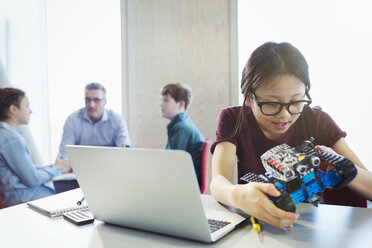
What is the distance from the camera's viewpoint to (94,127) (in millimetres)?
3354

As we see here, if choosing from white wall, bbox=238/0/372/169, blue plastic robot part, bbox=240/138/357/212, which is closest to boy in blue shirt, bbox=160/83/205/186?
white wall, bbox=238/0/372/169

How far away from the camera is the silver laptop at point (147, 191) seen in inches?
25.9

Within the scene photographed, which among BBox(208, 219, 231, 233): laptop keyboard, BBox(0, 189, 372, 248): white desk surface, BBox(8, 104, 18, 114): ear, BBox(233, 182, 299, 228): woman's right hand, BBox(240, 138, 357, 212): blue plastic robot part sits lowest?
BBox(0, 189, 372, 248): white desk surface

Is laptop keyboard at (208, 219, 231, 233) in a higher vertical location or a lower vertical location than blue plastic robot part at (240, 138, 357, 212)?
lower

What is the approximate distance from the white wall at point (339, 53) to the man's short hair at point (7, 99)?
8.84ft

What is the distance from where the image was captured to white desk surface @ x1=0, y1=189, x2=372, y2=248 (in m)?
0.72

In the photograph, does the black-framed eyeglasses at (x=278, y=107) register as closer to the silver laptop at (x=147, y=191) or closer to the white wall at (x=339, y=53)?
the silver laptop at (x=147, y=191)

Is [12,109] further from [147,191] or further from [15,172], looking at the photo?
[147,191]

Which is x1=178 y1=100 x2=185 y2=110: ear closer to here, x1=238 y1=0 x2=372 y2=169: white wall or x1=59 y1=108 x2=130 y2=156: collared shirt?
x1=59 y1=108 x2=130 y2=156: collared shirt

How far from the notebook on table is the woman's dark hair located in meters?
0.77

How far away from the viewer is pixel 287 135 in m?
1.33

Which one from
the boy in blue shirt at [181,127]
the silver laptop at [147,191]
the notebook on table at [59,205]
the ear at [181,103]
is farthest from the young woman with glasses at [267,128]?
the ear at [181,103]

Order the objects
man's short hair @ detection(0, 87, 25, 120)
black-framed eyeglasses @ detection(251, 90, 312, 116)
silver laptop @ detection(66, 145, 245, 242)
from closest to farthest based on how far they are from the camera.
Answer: silver laptop @ detection(66, 145, 245, 242) < black-framed eyeglasses @ detection(251, 90, 312, 116) < man's short hair @ detection(0, 87, 25, 120)

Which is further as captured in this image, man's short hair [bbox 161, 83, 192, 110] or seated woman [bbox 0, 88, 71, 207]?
man's short hair [bbox 161, 83, 192, 110]
